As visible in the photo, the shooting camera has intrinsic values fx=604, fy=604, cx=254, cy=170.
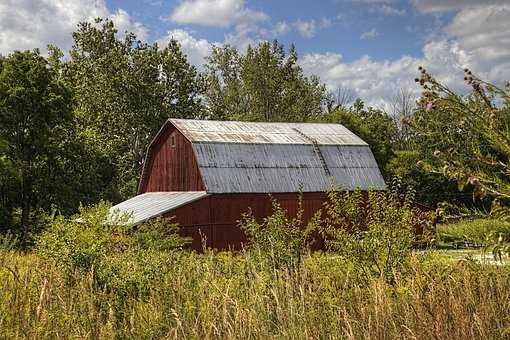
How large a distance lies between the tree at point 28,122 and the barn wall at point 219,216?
9211 mm

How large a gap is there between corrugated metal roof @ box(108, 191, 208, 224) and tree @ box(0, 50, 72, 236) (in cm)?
490

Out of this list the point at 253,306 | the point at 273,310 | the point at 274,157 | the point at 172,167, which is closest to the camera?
the point at 253,306

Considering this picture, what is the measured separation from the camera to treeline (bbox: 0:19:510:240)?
31344 millimetres

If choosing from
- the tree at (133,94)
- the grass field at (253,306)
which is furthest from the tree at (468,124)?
the tree at (133,94)

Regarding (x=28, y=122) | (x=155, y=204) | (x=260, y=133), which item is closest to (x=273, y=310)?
(x=155, y=204)

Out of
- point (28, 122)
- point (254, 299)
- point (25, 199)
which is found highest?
point (28, 122)

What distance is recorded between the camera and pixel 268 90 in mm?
56781

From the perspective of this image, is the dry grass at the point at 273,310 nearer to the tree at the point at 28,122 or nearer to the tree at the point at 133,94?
the tree at the point at 28,122

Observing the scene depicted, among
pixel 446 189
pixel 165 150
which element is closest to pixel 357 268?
pixel 165 150

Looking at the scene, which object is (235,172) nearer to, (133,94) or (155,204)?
(155,204)

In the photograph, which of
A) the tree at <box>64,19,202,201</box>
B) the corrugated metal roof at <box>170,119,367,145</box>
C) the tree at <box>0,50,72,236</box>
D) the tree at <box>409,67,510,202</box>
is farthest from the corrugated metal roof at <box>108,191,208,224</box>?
the tree at <box>409,67,510,202</box>

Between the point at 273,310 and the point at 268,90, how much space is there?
170 feet

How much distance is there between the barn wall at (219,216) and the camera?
2675 cm

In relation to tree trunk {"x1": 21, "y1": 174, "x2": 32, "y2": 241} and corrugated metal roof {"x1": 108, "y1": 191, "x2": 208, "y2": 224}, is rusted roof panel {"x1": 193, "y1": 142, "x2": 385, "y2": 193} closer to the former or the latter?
corrugated metal roof {"x1": 108, "y1": 191, "x2": 208, "y2": 224}
